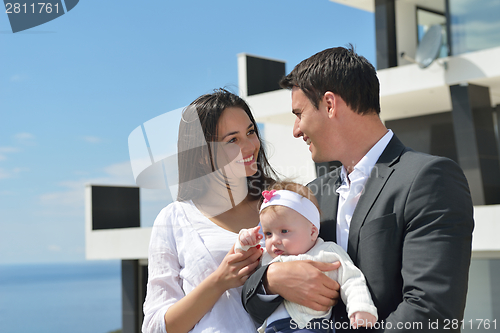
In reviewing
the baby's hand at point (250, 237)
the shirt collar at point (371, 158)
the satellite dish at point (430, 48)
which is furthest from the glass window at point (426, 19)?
the baby's hand at point (250, 237)

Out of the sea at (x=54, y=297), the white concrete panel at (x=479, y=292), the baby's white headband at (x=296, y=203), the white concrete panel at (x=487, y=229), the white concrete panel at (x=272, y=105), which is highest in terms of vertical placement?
the white concrete panel at (x=272, y=105)

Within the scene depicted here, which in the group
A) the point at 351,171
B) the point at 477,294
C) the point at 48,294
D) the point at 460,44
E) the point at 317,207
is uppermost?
the point at 460,44

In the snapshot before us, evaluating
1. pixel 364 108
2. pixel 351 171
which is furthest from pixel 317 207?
pixel 364 108

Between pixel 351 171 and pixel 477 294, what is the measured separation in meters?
8.26

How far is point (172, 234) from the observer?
2768 mm

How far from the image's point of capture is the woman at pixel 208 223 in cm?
254

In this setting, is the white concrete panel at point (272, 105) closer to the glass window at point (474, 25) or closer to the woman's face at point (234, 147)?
the glass window at point (474, 25)

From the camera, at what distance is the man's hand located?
2.18 m

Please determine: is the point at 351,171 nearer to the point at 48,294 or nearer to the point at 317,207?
the point at 317,207

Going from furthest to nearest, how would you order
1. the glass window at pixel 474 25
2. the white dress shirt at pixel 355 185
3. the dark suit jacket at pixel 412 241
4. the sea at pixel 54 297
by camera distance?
the sea at pixel 54 297 < the glass window at pixel 474 25 < the white dress shirt at pixel 355 185 < the dark suit jacket at pixel 412 241

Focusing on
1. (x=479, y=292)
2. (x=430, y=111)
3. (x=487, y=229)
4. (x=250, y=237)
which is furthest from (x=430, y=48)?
(x=250, y=237)

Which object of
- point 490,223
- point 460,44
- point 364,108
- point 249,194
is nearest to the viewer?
point 364,108

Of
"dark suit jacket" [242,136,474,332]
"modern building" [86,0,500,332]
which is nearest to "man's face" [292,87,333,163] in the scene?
"dark suit jacket" [242,136,474,332]

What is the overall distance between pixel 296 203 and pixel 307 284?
1.35 ft
